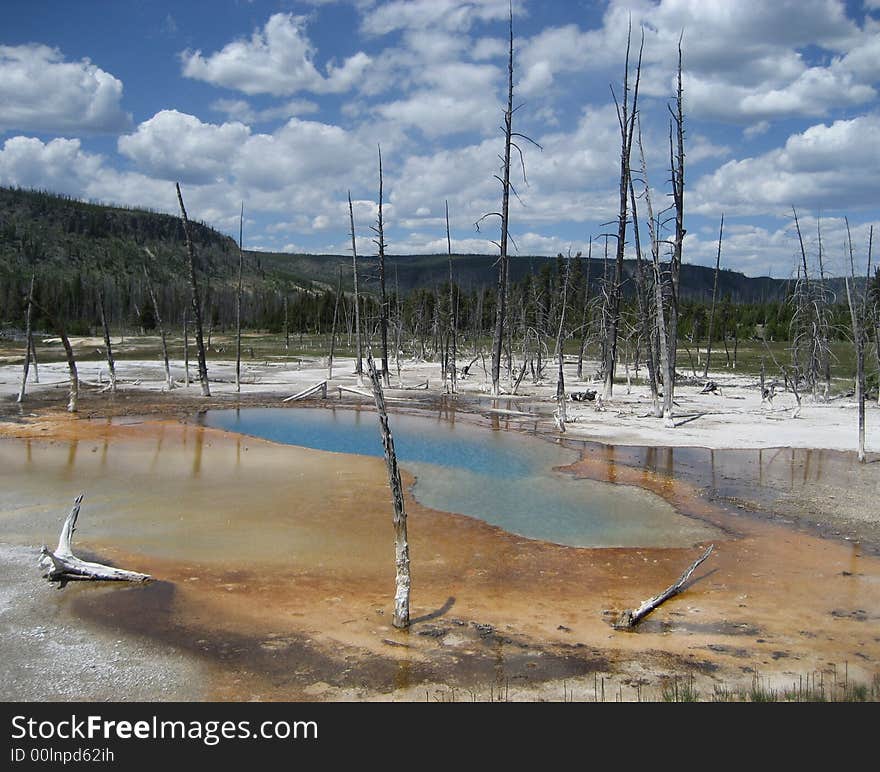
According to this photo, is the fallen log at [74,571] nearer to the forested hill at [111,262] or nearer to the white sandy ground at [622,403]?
the white sandy ground at [622,403]

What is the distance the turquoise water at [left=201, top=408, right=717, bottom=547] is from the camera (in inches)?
519

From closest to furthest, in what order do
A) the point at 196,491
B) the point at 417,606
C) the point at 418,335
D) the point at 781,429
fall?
the point at 417,606, the point at 196,491, the point at 781,429, the point at 418,335

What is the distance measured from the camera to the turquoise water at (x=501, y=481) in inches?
519

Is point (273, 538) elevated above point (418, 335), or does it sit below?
below

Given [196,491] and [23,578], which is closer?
[23,578]

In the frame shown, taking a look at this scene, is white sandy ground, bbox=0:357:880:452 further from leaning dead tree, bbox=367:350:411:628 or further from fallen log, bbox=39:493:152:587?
fallen log, bbox=39:493:152:587

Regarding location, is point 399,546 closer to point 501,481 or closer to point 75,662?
point 75,662

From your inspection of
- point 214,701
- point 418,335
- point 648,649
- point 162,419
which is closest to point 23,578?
point 214,701

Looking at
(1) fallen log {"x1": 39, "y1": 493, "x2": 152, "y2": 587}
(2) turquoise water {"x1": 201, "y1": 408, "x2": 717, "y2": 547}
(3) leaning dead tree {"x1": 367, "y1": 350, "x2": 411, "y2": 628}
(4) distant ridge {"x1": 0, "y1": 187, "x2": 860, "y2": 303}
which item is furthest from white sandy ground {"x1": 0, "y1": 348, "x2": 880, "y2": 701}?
(4) distant ridge {"x1": 0, "y1": 187, "x2": 860, "y2": 303}

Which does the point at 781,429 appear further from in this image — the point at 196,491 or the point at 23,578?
the point at 23,578

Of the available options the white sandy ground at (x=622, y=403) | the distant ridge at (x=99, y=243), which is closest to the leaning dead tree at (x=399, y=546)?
the white sandy ground at (x=622, y=403)

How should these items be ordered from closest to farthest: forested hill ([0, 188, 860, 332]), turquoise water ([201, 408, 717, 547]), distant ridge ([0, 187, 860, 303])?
turquoise water ([201, 408, 717, 547])
forested hill ([0, 188, 860, 332])
distant ridge ([0, 187, 860, 303])

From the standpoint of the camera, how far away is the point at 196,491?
1540 cm
